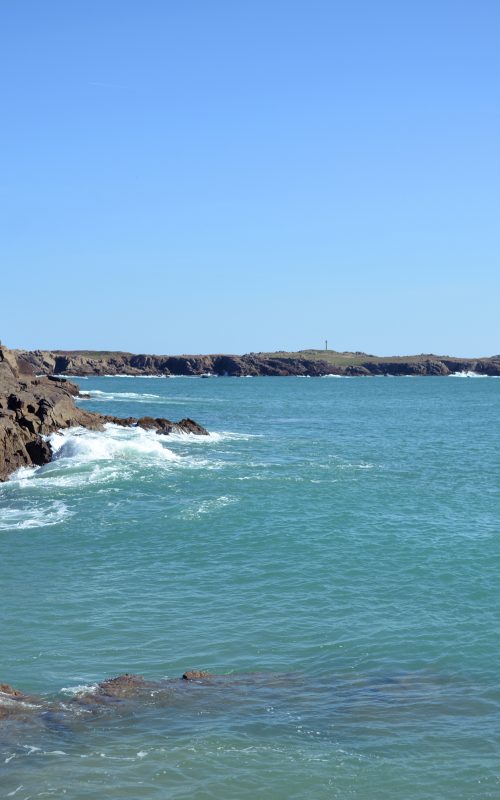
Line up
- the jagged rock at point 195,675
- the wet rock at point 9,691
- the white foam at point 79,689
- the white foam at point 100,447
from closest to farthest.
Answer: the wet rock at point 9,691, the white foam at point 79,689, the jagged rock at point 195,675, the white foam at point 100,447

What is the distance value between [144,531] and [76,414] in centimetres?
2591

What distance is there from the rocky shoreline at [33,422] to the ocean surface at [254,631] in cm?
191

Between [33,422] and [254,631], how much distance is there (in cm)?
3004

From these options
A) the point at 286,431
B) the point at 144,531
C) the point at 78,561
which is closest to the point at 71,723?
the point at 78,561

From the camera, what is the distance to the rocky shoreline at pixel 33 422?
40.9m

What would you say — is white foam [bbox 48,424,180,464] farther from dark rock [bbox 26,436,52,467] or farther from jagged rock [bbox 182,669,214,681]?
jagged rock [bbox 182,669,214,681]

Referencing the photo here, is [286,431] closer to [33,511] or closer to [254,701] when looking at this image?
[33,511]

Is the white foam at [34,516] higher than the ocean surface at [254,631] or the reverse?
higher

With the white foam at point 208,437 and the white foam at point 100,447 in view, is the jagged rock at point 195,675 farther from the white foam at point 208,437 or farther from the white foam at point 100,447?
the white foam at point 208,437

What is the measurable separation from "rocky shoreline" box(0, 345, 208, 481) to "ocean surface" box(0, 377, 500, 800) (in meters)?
1.91

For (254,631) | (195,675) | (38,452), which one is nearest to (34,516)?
(38,452)

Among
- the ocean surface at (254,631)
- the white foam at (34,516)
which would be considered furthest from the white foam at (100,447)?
the white foam at (34,516)

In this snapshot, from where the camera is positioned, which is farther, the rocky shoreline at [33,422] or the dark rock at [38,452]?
the dark rock at [38,452]

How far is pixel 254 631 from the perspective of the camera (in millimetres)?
18547
